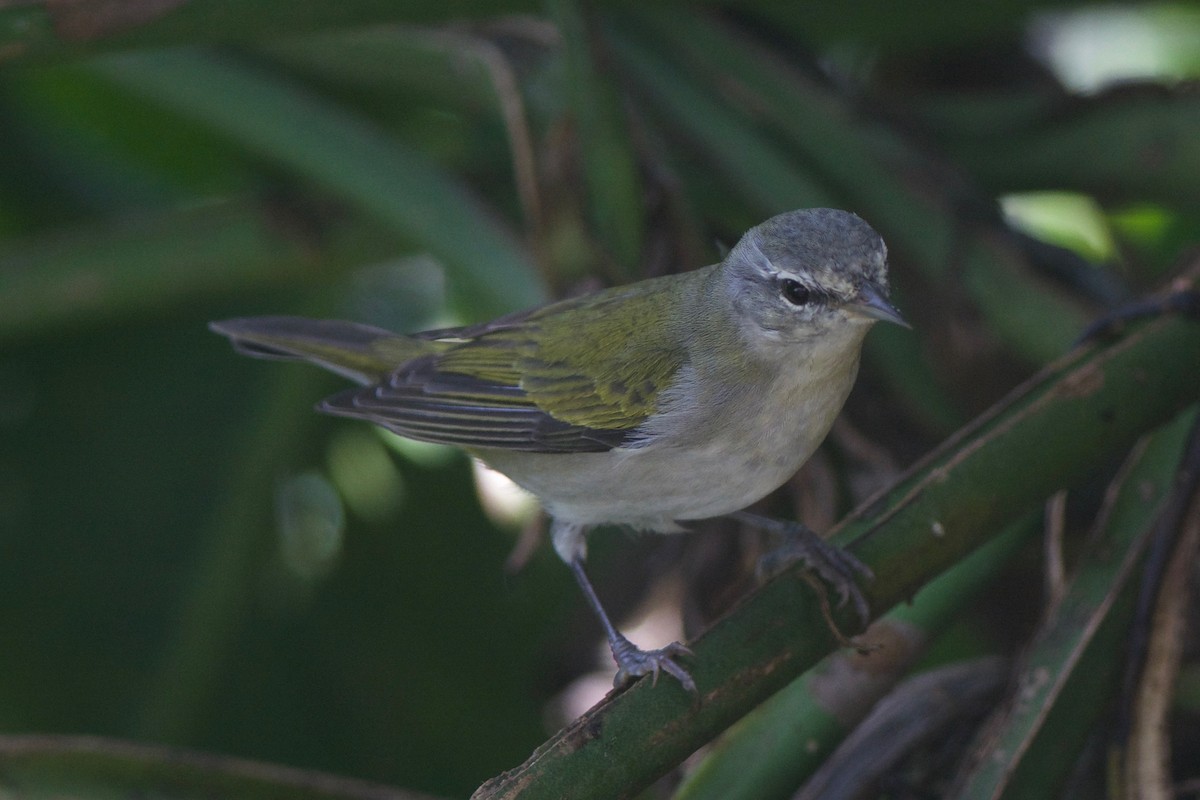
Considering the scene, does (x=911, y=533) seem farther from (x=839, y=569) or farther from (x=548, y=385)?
(x=548, y=385)

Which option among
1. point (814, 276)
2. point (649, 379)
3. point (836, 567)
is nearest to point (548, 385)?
point (649, 379)

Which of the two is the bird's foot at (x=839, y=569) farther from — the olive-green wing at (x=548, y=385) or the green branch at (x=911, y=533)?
the olive-green wing at (x=548, y=385)

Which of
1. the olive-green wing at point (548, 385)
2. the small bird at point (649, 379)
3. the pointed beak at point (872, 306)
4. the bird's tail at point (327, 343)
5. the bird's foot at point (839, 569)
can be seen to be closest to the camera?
the bird's foot at point (839, 569)

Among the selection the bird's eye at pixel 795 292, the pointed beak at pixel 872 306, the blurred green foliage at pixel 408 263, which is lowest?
the blurred green foliage at pixel 408 263

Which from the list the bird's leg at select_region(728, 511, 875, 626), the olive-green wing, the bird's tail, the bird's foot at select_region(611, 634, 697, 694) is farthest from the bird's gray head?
the bird's tail

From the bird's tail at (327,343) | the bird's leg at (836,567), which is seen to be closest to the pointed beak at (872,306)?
the bird's leg at (836,567)

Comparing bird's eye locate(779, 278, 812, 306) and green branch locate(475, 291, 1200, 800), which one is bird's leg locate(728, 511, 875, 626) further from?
bird's eye locate(779, 278, 812, 306)

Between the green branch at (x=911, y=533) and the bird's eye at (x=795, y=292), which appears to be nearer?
the green branch at (x=911, y=533)
